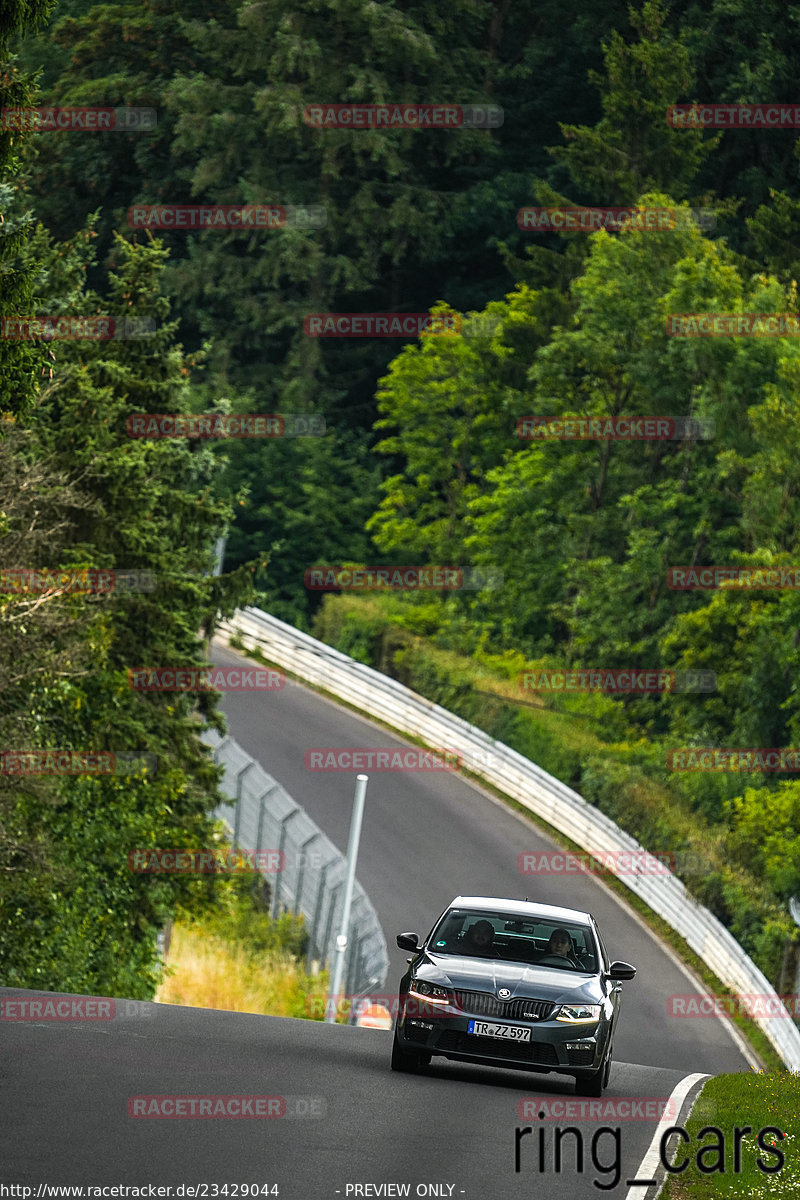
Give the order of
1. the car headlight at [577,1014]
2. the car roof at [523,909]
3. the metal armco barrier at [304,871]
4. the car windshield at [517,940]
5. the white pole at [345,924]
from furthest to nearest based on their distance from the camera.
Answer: the metal armco barrier at [304,871] → the white pole at [345,924] → the car roof at [523,909] → the car windshield at [517,940] → the car headlight at [577,1014]

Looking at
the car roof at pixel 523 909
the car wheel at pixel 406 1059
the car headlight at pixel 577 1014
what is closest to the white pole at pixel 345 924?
the car roof at pixel 523 909

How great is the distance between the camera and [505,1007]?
13.6 meters

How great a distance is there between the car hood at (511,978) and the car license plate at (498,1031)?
0.25 m

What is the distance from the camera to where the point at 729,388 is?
56.8 meters

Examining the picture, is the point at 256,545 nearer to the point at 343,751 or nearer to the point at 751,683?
the point at 343,751

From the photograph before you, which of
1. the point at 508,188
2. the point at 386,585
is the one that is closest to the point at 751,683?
the point at 386,585

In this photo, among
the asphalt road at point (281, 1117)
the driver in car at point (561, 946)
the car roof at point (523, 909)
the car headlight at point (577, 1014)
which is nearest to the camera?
the asphalt road at point (281, 1117)

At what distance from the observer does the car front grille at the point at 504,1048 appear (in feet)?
44.2

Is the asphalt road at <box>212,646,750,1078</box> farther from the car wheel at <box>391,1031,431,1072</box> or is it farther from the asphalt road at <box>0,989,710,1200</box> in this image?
the asphalt road at <box>0,989,710,1200</box>

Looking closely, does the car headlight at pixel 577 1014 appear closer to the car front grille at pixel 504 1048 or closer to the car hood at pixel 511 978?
the car hood at pixel 511 978

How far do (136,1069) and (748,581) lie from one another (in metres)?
40.0

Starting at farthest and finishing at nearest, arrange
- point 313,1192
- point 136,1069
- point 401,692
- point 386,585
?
point 386,585
point 401,692
point 136,1069
point 313,1192

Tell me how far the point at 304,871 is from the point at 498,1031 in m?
24.4


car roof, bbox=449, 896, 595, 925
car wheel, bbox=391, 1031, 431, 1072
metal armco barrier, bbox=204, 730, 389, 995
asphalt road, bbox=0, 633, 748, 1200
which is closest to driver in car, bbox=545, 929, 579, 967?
car roof, bbox=449, 896, 595, 925
